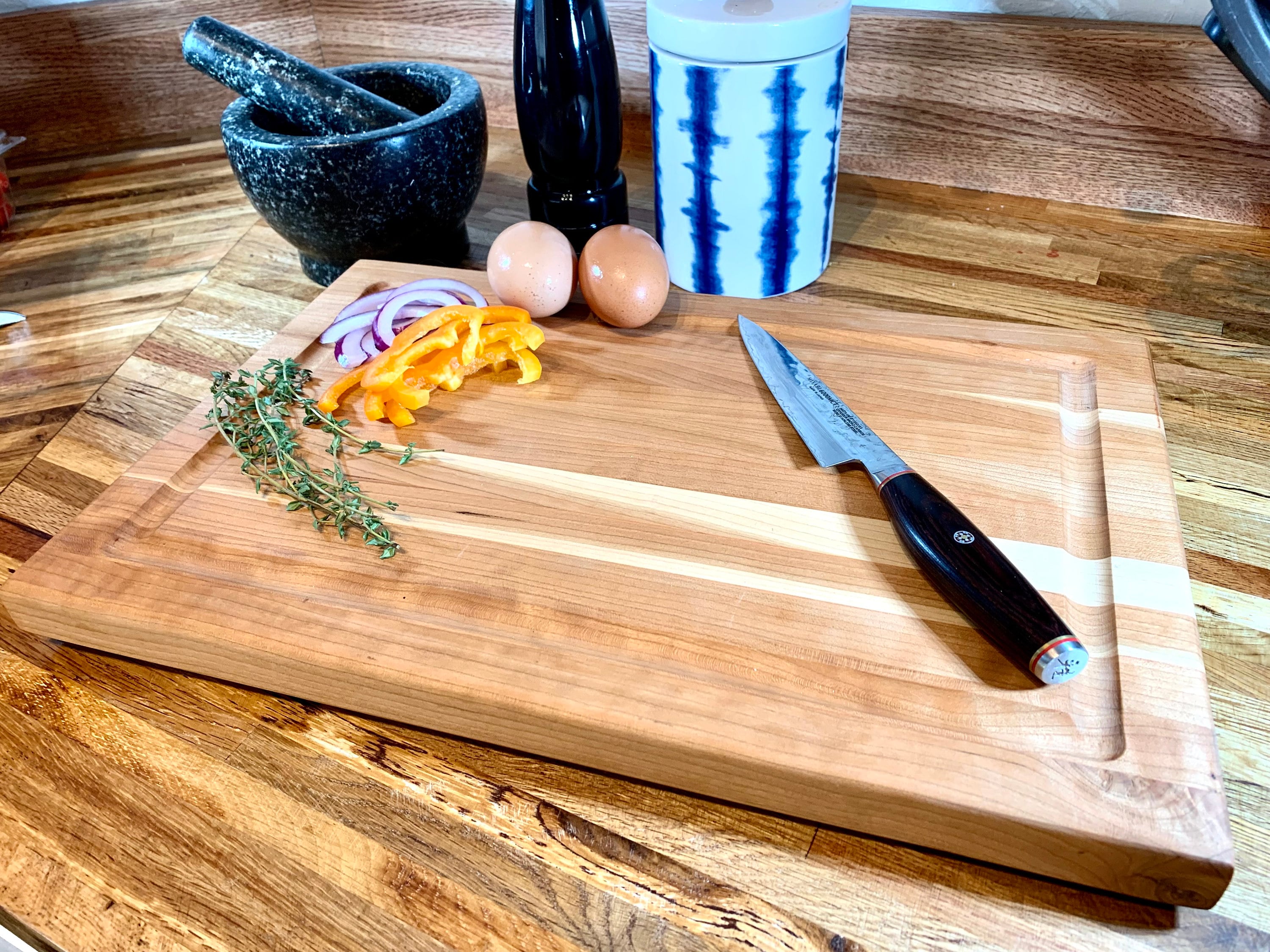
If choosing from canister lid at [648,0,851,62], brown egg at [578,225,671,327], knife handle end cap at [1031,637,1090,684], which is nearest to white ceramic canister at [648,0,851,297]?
canister lid at [648,0,851,62]

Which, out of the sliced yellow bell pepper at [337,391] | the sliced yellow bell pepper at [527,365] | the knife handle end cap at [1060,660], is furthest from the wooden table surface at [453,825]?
the sliced yellow bell pepper at [527,365]

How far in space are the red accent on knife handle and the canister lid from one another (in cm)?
44

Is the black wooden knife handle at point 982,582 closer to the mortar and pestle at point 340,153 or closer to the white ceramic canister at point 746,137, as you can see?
the white ceramic canister at point 746,137

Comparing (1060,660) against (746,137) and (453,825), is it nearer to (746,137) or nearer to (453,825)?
(453,825)

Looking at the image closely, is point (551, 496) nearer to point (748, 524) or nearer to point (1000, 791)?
point (748, 524)

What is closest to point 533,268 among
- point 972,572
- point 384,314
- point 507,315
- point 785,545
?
point 507,315

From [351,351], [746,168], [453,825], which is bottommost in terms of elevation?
[453,825]

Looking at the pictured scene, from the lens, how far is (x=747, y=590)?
0.69 meters

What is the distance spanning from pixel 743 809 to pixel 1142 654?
0.93 feet

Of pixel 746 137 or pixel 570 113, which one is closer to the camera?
pixel 746 137

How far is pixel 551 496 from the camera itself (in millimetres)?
783

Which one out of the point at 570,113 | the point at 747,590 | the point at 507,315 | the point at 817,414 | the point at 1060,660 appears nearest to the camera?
the point at 1060,660

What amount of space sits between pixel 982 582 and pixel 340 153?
786 mm

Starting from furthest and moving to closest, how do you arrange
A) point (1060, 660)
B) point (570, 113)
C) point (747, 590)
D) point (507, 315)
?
point (570, 113) < point (507, 315) < point (747, 590) < point (1060, 660)
